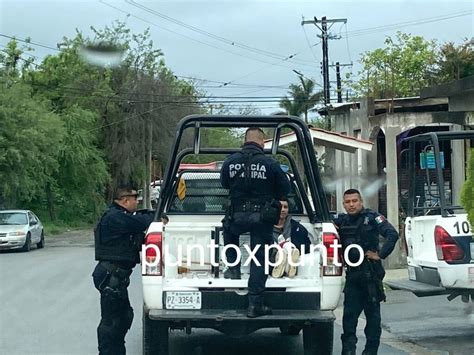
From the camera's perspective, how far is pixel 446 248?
923 cm

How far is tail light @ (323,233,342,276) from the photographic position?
7.55 metres

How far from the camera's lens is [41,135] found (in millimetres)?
34375

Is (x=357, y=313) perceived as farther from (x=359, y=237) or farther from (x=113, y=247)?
(x=113, y=247)

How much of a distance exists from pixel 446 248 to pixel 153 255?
3461 millimetres

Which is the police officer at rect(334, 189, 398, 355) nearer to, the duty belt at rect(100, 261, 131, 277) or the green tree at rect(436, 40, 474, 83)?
the duty belt at rect(100, 261, 131, 277)

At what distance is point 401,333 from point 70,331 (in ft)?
13.7

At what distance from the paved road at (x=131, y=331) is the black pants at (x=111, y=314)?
4.70ft

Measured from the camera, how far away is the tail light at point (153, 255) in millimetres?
7484

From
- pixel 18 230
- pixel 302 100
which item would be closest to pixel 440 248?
pixel 18 230

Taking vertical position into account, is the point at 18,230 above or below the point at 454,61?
below

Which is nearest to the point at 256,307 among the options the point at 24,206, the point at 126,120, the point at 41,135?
the point at 41,135

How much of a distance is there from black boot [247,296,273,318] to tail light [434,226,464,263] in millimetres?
2747

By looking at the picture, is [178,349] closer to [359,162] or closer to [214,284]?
[214,284]

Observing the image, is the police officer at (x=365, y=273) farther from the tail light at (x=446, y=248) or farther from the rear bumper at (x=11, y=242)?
the rear bumper at (x=11, y=242)
